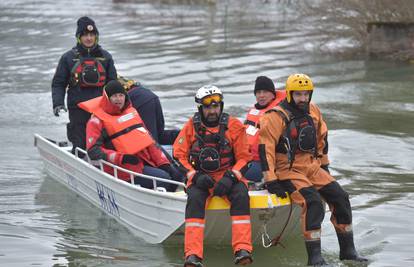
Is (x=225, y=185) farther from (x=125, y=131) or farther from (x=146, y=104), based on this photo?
(x=146, y=104)

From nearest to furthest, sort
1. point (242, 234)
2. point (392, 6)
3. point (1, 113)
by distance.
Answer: point (242, 234), point (1, 113), point (392, 6)

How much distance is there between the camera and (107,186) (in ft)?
34.1

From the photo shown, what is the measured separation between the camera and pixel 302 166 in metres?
8.77

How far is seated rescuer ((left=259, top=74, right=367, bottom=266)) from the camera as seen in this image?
857 centimetres

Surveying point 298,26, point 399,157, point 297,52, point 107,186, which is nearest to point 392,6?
point 297,52

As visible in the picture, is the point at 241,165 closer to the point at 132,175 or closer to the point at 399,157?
the point at 132,175

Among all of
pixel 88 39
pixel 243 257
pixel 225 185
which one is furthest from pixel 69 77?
pixel 243 257

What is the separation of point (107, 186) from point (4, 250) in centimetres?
148

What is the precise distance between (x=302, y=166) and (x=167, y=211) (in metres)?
1.40

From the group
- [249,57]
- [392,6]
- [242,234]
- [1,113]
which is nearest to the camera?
[242,234]

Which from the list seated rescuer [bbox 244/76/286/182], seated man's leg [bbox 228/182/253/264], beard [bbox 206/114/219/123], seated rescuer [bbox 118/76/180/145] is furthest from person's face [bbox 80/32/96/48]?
seated man's leg [bbox 228/182/253/264]

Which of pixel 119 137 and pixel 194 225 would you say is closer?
pixel 194 225

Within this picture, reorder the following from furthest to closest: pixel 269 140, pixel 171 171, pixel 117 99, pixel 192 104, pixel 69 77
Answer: pixel 192 104 → pixel 69 77 → pixel 171 171 → pixel 117 99 → pixel 269 140

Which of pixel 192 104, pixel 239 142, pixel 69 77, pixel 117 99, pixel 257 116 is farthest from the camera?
pixel 192 104
